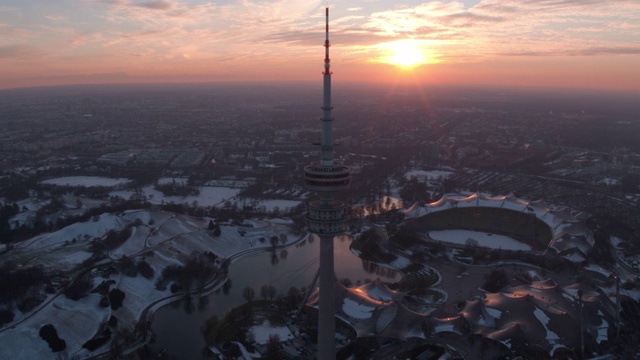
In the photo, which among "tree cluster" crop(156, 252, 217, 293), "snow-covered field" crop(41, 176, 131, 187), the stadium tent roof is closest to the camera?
"tree cluster" crop(156, 252, 217, 293)

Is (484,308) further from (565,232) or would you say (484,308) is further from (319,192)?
(565,232)

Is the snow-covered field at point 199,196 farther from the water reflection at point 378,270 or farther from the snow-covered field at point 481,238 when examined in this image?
the snow-covered field at point 481,238

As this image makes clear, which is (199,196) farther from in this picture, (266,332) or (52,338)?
(266,332)

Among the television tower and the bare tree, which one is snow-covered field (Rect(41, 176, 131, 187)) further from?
the television tower

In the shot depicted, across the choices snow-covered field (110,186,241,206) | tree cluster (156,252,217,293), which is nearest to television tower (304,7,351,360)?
tree cluster (156,252,217,293)

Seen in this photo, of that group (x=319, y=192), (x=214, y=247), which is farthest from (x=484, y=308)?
(x=214, y=247)

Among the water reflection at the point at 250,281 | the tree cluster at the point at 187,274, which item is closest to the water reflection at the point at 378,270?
the water reflection at the point at 250,281
